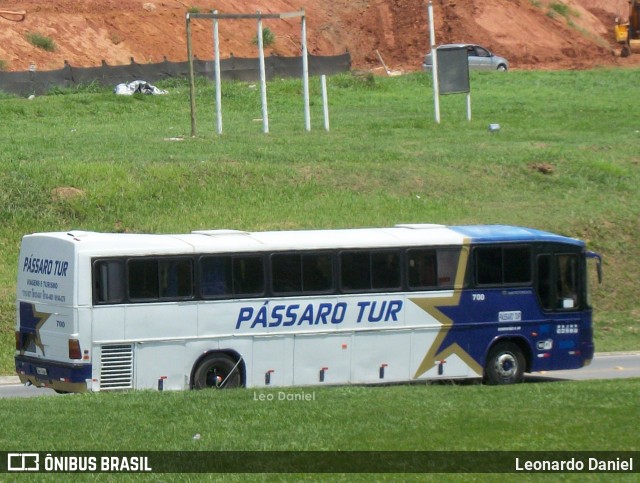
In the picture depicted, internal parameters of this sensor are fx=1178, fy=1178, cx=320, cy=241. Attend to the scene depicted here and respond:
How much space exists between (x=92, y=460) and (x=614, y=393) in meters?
7.05

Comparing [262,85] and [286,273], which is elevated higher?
[262,85]

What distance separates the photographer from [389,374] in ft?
63.3

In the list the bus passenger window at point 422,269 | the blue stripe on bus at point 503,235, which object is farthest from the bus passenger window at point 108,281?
the blue stripe on bus at point 503,235

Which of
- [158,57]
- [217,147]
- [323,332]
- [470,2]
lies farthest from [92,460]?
[470,2]

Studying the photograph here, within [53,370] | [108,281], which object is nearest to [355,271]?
[108,281]

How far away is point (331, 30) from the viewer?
75.1 meters

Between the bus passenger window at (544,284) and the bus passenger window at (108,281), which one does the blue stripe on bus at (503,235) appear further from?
the bus passenger window at (108,281)

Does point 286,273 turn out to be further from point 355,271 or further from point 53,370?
point 53,370

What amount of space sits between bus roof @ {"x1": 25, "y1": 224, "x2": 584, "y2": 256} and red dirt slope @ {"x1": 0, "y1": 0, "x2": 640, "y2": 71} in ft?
134

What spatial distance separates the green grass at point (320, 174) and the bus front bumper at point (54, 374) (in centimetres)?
Result: 369

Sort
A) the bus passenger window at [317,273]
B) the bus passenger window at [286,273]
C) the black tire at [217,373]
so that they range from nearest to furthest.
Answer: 1. the black tire at [217,373]
2. the bus passenger window at [286,273]
3. the bus passenger window at [317,273]

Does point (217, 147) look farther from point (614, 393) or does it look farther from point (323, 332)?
point (614, 393)

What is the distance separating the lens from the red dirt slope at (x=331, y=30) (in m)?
61.6

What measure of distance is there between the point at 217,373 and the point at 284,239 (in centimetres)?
242
